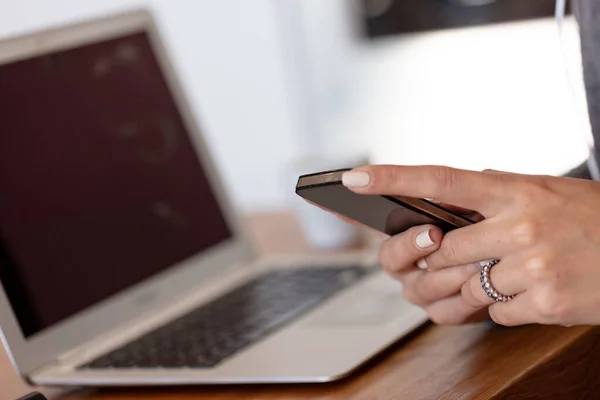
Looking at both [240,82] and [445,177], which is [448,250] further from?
[240,82]

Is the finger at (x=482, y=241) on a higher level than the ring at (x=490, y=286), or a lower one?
higher

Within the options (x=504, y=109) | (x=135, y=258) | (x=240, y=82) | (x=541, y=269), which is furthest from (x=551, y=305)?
(x=240, y=82)

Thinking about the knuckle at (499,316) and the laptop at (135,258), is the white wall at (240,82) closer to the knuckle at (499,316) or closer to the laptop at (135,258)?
the laptop at (135,258)

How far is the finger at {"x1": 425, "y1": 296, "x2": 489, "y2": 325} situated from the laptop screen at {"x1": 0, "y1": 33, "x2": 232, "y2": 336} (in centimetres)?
32

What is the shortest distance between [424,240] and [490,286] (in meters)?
0.06

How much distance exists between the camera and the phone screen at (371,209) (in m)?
0.58

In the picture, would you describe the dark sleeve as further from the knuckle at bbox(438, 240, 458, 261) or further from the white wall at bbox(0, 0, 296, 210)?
the white wall at bbox(0, 0, 296, 210)

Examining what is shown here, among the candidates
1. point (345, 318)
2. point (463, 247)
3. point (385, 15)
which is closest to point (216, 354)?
point (345, 318)

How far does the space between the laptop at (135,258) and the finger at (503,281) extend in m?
0.10

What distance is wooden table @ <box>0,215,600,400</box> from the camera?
616 mm

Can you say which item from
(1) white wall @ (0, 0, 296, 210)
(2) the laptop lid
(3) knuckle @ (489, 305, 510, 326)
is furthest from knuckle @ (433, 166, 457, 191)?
(1) white wall @ (0, 0, 296, 210)

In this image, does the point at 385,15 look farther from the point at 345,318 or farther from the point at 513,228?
the point at 513,228

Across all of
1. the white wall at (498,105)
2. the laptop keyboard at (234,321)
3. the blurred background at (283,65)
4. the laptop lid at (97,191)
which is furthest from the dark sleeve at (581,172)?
the blurred background at (283,65)

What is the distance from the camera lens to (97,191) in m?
0.88
